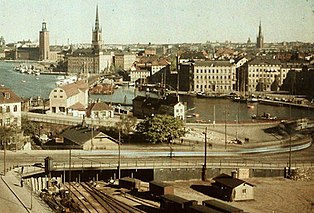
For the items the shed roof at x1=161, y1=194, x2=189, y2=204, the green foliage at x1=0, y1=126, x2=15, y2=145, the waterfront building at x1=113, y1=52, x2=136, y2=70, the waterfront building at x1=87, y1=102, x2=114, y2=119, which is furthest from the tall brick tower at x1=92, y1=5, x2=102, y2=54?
the shed roof at x1=161, y1=194, x2=189, y2=204

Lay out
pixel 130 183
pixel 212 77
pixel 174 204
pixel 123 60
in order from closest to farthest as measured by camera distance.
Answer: pixel 174 204 < pixel 130 183 < pixel 212 77 < pixel 123 60

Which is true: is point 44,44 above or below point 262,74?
above

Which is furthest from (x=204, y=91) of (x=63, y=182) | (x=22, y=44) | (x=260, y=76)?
(x=22, y=44)

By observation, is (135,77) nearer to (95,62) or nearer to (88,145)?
(95,62)

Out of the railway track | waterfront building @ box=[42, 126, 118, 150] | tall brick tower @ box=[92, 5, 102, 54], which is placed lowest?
the railway track

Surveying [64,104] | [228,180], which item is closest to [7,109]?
[64,104]

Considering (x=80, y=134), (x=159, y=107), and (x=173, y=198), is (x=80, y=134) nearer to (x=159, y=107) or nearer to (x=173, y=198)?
(x=173, y=198)

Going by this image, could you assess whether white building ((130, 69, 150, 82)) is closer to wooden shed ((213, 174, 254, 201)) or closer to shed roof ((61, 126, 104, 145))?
shed roof ((61, 126, 104, 145))
